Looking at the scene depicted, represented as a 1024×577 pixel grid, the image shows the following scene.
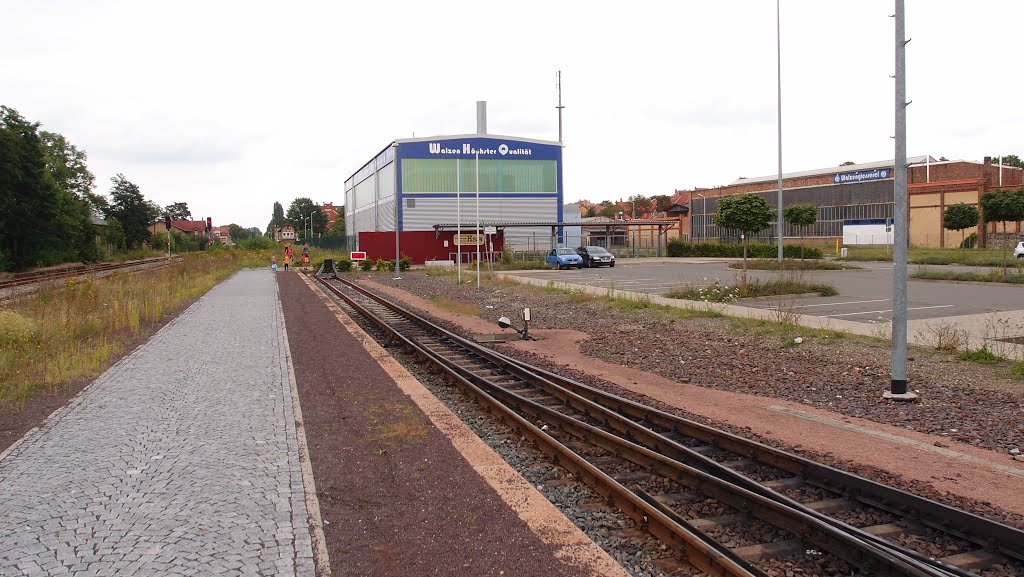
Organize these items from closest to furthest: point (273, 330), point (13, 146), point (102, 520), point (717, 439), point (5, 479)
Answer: point (102, 520), point (5, 479), point (717, 439), point (273, 330), point (13, 146)

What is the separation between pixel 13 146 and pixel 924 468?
5226 cm

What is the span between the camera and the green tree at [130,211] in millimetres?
89938

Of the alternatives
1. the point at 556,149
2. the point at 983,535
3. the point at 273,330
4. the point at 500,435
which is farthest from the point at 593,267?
the point at 983,535

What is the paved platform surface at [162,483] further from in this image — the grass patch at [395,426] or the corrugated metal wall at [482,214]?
the corrugated metal wall at [482,214]

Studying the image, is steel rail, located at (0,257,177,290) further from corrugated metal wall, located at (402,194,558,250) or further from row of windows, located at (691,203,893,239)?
row of windows, located at (691,203,893,239)

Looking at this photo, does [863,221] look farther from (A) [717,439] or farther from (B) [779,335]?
(A) [717,439]

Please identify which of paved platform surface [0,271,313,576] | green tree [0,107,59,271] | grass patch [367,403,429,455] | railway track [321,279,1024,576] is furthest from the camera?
green tree [0,107,59,271]

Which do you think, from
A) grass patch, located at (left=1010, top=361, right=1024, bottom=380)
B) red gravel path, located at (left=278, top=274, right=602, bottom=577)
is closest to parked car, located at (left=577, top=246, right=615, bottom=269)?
grass patch, located at (left=1010, top=361, right=1024, bottom=380)

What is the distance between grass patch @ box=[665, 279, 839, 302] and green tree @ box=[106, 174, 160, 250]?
268 feet

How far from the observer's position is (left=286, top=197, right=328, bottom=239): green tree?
16100cm

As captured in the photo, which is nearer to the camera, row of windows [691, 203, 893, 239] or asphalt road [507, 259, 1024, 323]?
asphalt road [507, 259, 1024, 323]

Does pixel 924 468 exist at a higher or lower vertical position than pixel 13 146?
lower

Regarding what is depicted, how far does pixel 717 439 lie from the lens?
7457 mm

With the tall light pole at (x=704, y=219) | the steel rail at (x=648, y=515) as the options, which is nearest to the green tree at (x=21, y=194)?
the steel rail at (x=648, y=515)
